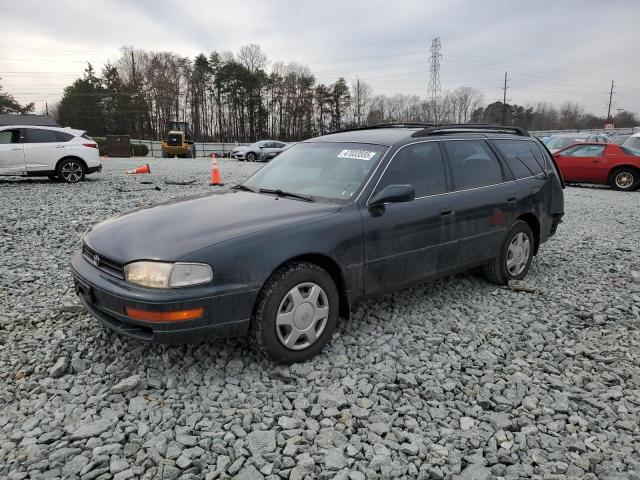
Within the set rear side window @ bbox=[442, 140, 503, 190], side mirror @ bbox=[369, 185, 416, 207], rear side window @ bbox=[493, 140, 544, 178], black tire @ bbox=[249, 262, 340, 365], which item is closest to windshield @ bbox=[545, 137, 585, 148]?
rear side window @ bbox=[493, 140, 544, 178]

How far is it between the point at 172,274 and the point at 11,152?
11997mm

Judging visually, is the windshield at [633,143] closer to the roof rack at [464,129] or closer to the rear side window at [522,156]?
the rear side window at [522,156]

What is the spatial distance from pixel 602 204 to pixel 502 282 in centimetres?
798

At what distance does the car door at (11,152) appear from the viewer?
12023 millimetres

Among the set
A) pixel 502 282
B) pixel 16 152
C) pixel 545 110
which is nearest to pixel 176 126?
pixel 16 152

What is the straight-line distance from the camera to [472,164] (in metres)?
4.48

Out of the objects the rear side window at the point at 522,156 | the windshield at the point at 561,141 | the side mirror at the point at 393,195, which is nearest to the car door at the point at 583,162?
the windshield at the point at 561,141

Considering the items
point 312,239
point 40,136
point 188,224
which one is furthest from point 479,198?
point 40,136

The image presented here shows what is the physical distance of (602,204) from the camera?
11.1 meters

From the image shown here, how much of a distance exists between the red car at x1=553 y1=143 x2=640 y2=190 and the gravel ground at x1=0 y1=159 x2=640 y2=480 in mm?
11396

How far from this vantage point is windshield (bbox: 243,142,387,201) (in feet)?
12.2

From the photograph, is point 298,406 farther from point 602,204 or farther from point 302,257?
point 602,204

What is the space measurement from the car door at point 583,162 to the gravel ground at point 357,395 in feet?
37.4

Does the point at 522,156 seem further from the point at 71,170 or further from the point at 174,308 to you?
the point at 71,170
